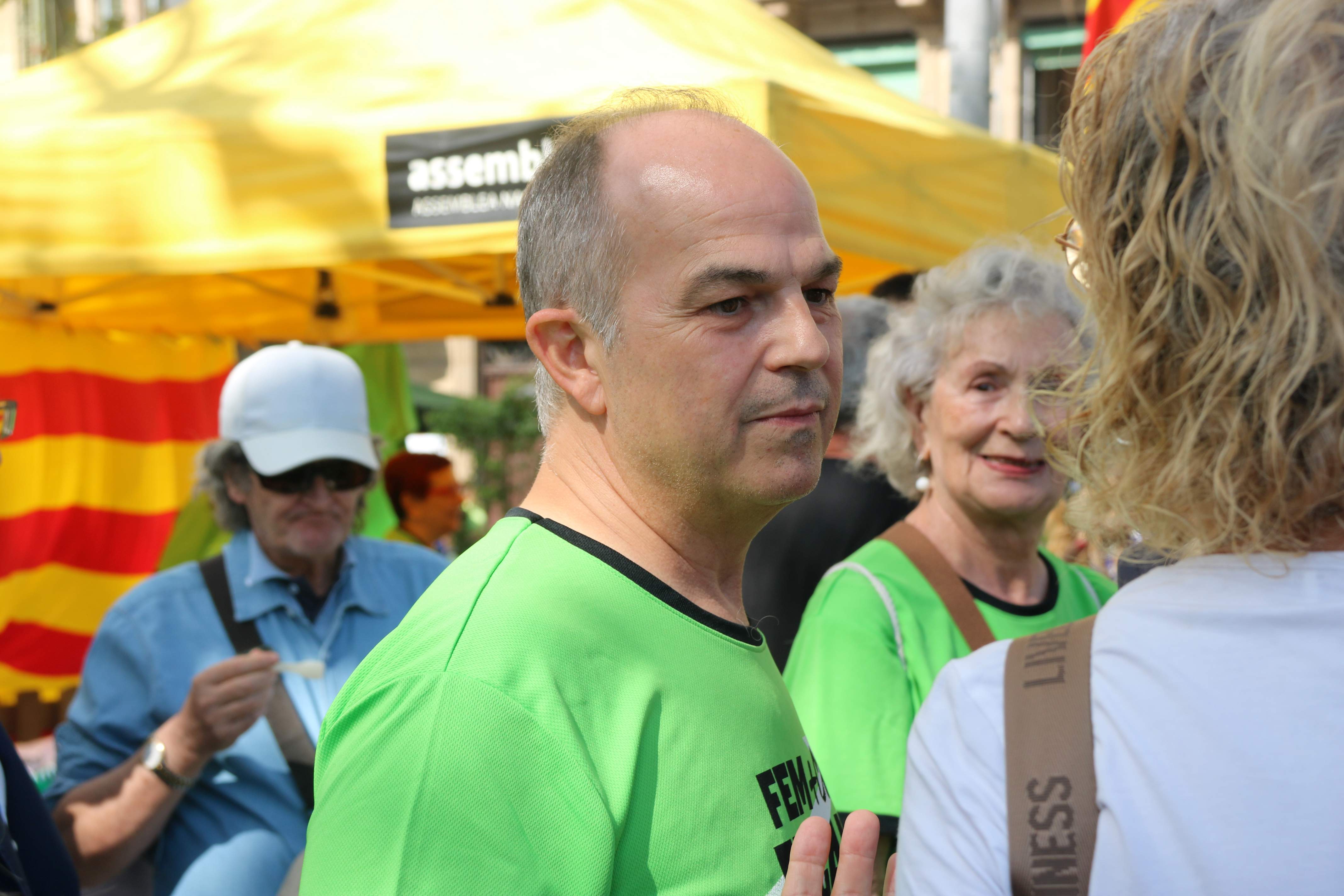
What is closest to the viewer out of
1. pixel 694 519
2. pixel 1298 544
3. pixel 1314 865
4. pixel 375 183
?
pixel 1314 865

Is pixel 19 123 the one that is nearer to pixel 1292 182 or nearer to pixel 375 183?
pixel 375 183

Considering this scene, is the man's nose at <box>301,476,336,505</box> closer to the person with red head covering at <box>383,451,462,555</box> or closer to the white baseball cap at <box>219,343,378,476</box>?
the white baseball cap at <box>219,343,378,476</box>

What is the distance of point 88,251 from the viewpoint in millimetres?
3281

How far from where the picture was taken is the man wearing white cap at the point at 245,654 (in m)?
2.22

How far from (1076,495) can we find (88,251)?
298 cm

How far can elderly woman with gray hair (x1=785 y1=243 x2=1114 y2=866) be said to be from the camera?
1.89 m

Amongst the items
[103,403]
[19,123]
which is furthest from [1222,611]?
[103,403]

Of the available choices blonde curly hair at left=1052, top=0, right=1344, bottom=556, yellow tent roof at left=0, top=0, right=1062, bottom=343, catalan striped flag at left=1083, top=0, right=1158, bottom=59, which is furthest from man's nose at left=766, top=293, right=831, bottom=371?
catalan striped flag at left=1083, top=0, right=1158, bottom=59

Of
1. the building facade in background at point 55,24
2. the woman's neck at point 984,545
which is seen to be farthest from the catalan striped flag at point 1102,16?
the building facade in background at point 55,24

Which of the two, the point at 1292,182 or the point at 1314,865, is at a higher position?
the point at 1292,182

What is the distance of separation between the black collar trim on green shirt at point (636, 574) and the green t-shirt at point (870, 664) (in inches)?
27.7

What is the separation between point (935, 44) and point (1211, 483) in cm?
1326

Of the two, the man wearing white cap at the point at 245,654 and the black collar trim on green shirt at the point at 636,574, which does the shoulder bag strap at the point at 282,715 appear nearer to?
the man wearing white cap at the point at 245,654

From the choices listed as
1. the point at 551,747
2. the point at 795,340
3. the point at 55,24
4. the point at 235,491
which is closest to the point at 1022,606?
the point at 795,340
